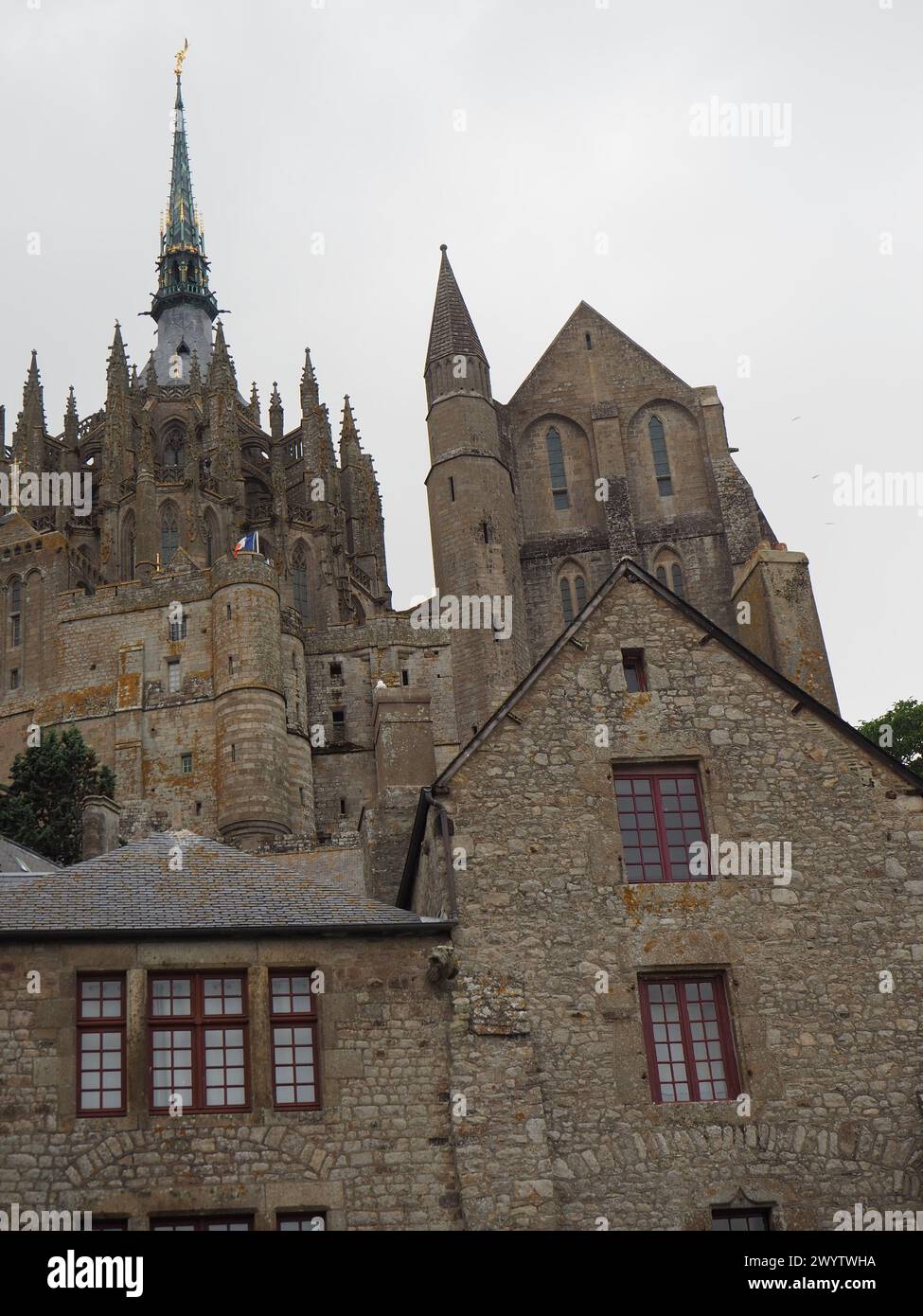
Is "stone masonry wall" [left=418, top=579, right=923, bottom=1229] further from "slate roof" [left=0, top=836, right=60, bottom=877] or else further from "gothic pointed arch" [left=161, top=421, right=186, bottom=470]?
"gothic pointed arch" [left=161, top=421, right=186, bottom=470]

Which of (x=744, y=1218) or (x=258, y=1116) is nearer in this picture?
(x=258, y=1116)

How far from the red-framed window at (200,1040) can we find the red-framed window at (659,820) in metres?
5.20

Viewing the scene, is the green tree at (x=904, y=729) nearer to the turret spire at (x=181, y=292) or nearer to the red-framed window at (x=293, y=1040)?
the red-framed window at (x=293, y=1040)

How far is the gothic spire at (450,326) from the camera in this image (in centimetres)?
6150

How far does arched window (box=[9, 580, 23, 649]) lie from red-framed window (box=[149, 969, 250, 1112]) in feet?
197

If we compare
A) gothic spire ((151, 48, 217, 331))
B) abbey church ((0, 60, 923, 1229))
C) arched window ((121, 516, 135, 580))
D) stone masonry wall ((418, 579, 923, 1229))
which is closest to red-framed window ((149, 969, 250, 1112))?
abbey church ((0, 60, 923, 1229))

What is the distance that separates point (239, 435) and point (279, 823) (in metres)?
38.9

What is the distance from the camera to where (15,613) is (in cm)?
7938

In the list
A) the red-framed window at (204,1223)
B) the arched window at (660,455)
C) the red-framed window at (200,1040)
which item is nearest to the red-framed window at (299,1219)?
the red-framed window at (204,1223)

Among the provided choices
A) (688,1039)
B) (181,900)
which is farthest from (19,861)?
(688,1039)

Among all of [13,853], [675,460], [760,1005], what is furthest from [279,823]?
[760,1005]

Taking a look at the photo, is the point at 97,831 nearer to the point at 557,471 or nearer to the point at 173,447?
the point at 557,471

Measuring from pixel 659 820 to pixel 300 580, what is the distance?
7027 centimetres

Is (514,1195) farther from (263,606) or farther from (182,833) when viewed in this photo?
(263,606)
